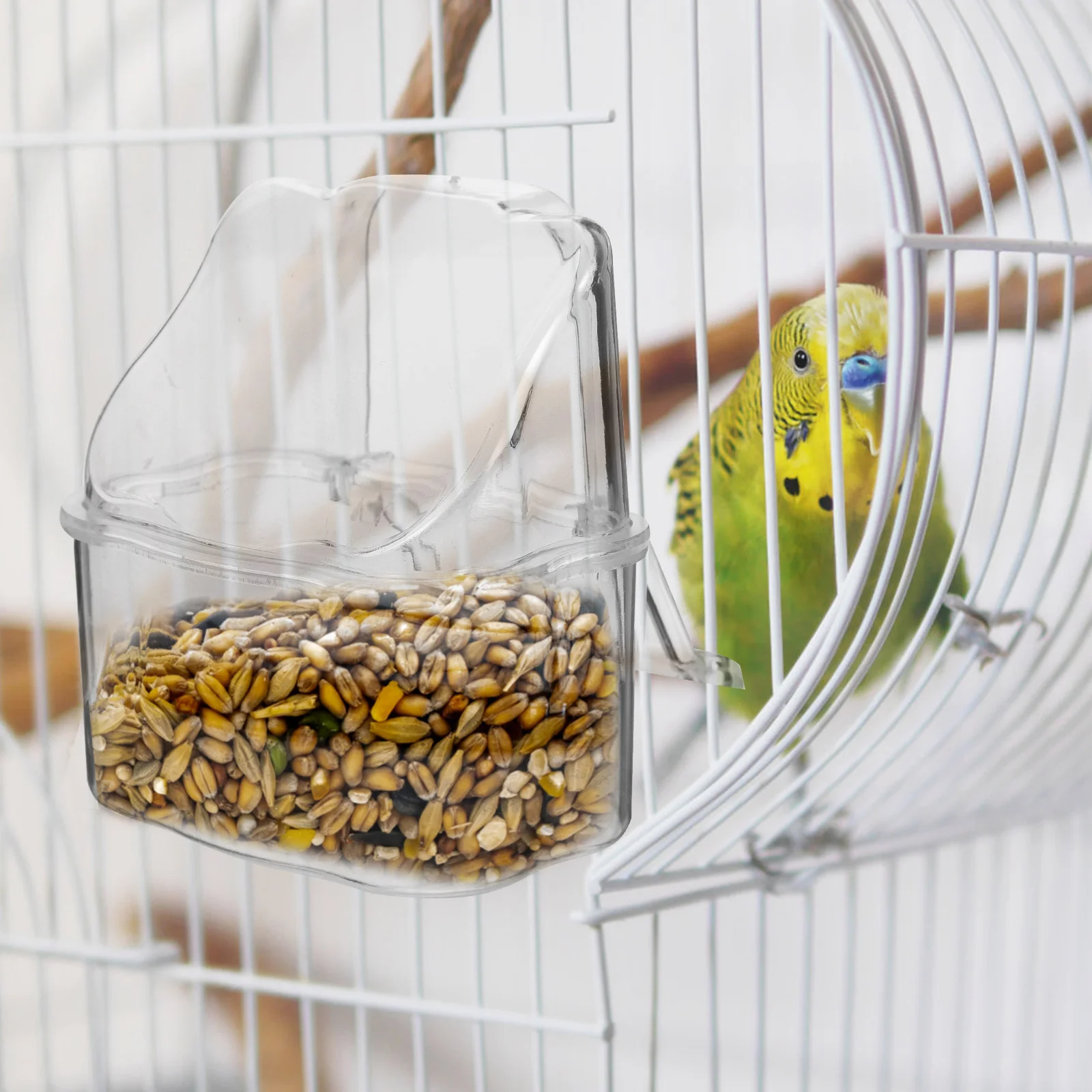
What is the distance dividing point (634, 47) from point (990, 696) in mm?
498

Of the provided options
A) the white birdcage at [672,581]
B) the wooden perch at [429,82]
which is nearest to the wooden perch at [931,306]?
the white birdcage at [672,581]

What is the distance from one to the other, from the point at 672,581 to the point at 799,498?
0.52 feet

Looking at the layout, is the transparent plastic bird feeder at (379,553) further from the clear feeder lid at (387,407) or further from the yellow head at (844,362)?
the yellow head at (844,362)

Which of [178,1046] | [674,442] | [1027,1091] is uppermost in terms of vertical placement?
[674,442]

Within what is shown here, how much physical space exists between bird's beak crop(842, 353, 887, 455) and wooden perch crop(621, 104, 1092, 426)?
7 cm

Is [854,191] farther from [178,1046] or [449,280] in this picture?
[178,1046]

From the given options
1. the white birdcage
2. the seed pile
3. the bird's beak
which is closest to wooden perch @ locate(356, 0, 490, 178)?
the white birdcage

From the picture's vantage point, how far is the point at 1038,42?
0.46 meters

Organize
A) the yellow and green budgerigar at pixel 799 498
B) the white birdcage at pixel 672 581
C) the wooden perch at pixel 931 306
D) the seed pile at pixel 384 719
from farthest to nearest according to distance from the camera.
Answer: the wooden perch at pixel 931 306 → the yellow and green budgerigar at pixel 799 498 → the white birdcage at pixel 672 581 → the seed pile at pixel 384 719

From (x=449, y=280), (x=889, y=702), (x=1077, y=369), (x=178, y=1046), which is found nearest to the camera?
(x=449, y=280)

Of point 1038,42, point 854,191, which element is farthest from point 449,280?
point 854,191

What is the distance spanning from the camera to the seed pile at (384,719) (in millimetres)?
362

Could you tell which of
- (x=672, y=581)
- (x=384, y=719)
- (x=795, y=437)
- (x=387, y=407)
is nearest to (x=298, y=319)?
(x=387, y=407)

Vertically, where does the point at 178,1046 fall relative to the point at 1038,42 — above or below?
below
